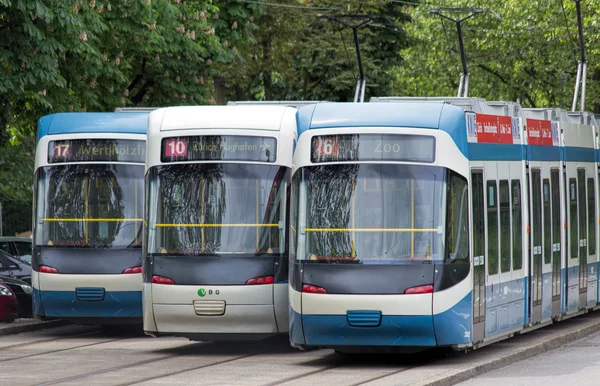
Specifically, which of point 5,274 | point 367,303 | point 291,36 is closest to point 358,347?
point 367,303

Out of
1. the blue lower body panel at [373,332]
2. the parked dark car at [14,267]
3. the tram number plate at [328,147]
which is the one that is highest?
the tram number plate at [328,147]

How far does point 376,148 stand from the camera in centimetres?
1394

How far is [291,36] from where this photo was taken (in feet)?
134

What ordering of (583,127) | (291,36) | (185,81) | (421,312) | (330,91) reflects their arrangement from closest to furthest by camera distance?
(421,312)
(583,127)
(185,81)
(291,36)
(330,91)

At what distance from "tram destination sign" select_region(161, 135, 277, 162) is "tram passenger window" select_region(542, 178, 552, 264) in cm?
376

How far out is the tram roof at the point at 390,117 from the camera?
14.0m

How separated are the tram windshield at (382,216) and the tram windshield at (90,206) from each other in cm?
494

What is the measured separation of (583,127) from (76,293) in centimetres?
762

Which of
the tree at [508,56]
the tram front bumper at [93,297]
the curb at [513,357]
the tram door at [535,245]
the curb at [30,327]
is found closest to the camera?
the curb at [513,357]

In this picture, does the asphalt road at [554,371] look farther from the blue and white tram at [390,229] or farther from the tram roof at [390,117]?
the tram roof at [390,117]

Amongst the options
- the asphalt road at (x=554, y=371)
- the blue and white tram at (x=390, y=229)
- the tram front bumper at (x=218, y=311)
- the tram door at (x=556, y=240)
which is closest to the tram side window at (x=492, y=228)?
the blue and white tram at (x=390, y=229)

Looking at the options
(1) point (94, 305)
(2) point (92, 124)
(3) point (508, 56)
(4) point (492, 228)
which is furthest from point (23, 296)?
(3) point (508, 56)

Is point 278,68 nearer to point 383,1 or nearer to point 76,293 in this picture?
point 383,1

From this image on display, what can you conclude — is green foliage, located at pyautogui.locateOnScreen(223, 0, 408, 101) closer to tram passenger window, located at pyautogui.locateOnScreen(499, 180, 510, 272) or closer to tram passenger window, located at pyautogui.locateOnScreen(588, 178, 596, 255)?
tram passenger window, located at pyautogui.locateOnScreen(588, 178, 596, 255)
